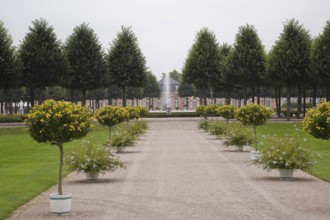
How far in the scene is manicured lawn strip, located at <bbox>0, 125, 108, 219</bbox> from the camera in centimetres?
1968

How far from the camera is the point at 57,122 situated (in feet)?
56.0

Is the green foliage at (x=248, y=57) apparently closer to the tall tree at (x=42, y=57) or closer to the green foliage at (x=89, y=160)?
the tall tree at (x=42, y=57)

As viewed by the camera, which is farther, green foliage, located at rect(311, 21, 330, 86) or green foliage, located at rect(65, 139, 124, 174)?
green foliage, located at rect(311, 21, 330, 86)

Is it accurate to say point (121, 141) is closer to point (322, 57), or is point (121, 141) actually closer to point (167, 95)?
point (322, 57)

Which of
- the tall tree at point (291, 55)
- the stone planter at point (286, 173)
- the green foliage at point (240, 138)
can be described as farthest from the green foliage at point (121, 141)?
the tall tree at point (291, 55)

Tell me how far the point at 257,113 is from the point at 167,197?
16.0 m

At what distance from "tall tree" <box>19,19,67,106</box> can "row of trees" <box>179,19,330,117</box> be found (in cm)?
2169

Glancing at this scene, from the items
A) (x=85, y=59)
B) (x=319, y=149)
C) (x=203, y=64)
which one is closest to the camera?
(x=319, y=149)

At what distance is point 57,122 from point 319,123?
7684 mm

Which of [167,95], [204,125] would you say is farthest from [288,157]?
[167,95]

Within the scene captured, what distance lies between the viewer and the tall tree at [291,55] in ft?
256

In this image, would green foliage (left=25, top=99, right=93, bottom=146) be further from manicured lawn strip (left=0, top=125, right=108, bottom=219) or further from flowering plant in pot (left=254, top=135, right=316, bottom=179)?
flowering plant in pot (left=254, top=135, right=316, bottom=179)

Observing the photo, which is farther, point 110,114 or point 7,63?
point 7,63

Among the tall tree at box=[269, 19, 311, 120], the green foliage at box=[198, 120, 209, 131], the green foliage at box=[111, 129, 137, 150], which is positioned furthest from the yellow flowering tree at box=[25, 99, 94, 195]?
the tall tree at box=[269, 19, 311, 120]
